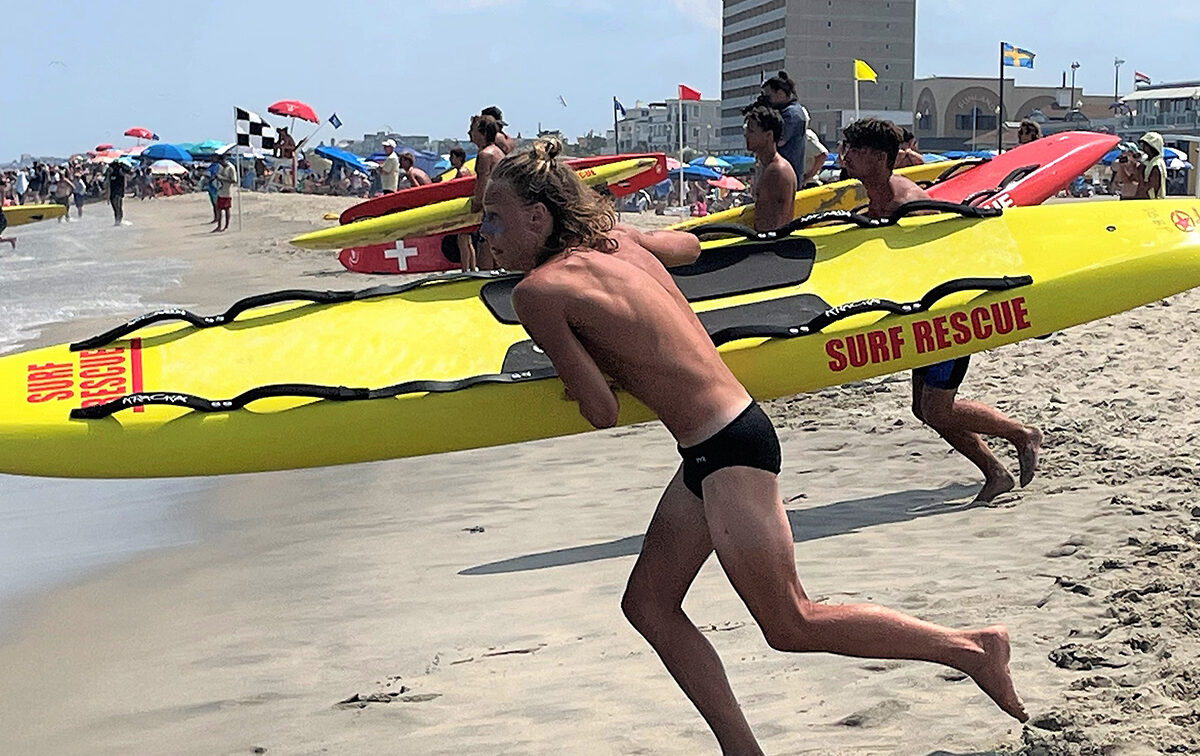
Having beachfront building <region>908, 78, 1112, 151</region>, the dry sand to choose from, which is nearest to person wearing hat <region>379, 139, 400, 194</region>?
the dry sand

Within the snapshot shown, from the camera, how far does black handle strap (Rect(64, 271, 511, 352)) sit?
16.3 ft

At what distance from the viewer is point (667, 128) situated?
12450 cm

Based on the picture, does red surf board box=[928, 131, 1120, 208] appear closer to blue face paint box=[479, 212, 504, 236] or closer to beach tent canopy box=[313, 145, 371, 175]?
blue face paint box=[479, 212, 504, 236]

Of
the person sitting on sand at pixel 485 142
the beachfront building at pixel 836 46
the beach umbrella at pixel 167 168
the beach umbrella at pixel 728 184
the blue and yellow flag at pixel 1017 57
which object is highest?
the beachfront building at pixel 836 46

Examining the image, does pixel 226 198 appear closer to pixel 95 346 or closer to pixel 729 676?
pixel 95 346

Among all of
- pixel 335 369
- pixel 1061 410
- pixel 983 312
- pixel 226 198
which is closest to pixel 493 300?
pixel 335 369

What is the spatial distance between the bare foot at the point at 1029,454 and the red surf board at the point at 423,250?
6928 mm

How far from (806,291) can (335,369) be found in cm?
191

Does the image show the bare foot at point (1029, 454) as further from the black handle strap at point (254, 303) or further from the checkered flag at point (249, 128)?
A: the checkered flag at point (249, 128)

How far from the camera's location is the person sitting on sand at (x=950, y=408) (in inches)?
214

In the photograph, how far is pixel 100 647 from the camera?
4.62 meters

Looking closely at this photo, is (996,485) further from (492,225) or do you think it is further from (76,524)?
(76,524)

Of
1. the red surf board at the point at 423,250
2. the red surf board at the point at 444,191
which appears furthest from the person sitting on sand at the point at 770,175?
the red surf board at the point at 423,250

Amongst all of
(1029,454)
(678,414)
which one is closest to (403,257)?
(1029,454)
